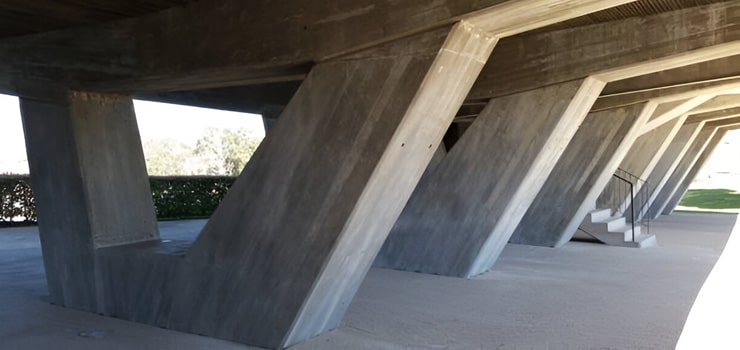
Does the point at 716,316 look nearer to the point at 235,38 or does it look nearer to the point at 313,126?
the point at 313,126

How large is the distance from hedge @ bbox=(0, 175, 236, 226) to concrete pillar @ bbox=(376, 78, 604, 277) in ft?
40.5

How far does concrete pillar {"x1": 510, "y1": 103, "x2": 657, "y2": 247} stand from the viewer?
12867 mm

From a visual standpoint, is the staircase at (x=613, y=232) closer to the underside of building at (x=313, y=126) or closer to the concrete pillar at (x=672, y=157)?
the underside of building at (x=313, y=126)

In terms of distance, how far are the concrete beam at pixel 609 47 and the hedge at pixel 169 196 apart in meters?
13.7

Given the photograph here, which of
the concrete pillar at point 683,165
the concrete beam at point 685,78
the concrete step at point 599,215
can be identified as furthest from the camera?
the concrete pillar at point 683,165

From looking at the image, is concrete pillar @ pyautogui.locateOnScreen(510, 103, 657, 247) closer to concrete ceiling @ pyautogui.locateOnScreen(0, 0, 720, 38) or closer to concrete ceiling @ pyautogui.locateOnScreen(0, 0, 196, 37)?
concrete ceiling @ pyautogui.locateOnScreen(0, 0, 720, 38)

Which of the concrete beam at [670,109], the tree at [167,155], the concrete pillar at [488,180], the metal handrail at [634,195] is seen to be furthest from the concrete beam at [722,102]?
the tree at [167,155]

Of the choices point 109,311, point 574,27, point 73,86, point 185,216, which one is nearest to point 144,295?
point 109,311

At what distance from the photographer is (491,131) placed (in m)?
9.28

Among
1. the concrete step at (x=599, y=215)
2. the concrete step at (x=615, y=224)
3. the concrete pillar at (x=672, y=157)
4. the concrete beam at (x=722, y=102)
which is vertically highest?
the concrete beam at (x=722, y=102)

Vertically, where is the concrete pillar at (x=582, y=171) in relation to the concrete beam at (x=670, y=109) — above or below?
below

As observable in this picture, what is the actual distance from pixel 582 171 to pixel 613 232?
205 centimetres

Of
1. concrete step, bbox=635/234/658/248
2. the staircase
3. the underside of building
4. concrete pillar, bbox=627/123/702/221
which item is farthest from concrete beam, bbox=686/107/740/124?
the underside of building

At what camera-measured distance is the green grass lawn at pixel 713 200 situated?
102 ft
